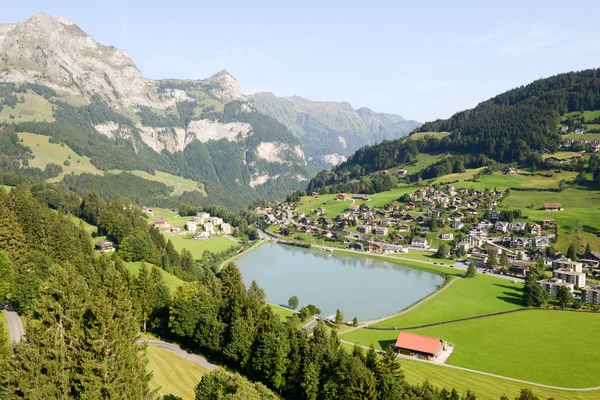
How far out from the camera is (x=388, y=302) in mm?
58594

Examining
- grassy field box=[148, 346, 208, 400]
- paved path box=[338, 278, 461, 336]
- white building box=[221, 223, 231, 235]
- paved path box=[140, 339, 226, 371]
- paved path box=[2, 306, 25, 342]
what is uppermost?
paved path box=[2, 306, 25, 342]

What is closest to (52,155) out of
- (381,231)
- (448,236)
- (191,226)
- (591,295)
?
(191,226)

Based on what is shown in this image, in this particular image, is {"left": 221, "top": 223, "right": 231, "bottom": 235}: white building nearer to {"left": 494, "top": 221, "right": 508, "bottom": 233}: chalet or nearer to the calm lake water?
the calm lake water

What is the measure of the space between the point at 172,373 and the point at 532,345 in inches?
1320

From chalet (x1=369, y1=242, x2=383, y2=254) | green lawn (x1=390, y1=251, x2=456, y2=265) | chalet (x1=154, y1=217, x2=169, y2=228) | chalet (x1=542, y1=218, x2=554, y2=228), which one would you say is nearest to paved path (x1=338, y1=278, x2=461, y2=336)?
green lawn (x1=390, y1=251, x2=456, y2=265)

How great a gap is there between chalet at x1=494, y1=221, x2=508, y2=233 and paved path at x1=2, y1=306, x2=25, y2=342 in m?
81.7

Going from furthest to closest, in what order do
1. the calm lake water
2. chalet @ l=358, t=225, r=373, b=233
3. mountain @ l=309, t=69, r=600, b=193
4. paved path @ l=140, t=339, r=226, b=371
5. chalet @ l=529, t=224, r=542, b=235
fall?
1. mountain @ l=309, t=69, r=600, b=193
2. chalet @ l=358, t=225, r=373, b=233
3. chalet @ l=529, t=224, r=542, b=235
4. the calm lake water
5. paved path @ l=140, t=339, r=226, b=371

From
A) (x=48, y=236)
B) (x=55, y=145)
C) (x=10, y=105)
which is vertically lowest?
(x=48, y=236)

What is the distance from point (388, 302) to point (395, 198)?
62.9 meters

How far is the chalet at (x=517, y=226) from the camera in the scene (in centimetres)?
8512

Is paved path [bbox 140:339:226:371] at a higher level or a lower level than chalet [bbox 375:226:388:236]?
higher

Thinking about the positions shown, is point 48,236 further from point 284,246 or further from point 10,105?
point 10,105

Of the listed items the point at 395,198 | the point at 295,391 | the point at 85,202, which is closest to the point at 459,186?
the point at 395,198

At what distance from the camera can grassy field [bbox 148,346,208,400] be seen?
80.8 ft
